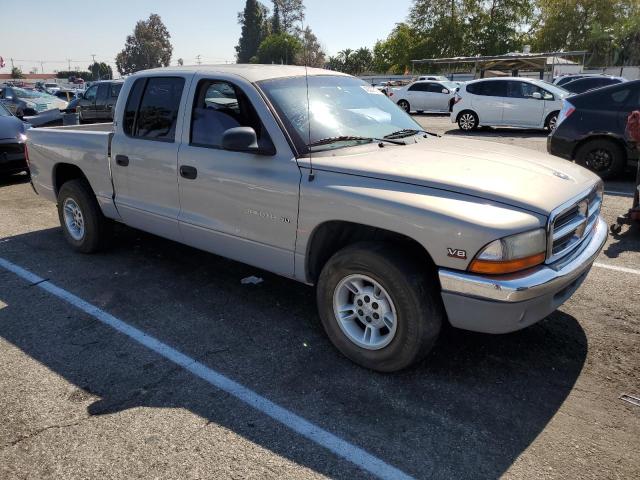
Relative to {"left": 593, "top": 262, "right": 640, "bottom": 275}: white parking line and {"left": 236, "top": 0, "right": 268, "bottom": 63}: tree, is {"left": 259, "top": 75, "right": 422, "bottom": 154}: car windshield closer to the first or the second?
{"left": 593, "top": 262, "right": 640, "bottom": 275}: white parking line

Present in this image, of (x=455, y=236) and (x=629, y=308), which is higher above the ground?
(x=455, y=236)

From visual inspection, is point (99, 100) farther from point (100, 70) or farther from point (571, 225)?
point (100, 70)

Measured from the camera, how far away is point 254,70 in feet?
13.1

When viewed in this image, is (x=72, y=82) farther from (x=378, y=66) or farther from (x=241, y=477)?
(x=241, y=477)

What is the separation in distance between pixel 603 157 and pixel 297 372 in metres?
7.24

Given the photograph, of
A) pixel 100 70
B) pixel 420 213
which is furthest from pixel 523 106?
pixel 100 70

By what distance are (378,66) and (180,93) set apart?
72516 mm

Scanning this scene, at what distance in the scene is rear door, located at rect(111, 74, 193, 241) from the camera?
13.9 ft

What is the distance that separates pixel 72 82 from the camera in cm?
6856

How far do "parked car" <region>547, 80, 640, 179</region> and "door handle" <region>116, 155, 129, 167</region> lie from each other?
22.7ft

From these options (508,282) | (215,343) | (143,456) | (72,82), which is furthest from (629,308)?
(72,82)

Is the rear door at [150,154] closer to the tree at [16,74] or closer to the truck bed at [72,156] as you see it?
the truck bed at [72,156]

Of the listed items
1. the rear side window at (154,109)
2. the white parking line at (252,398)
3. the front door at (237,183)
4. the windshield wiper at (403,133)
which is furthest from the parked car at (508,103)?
the white parking line at (252,398)

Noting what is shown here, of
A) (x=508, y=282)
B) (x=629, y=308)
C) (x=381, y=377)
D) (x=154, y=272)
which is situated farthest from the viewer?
(x=154, y=272)
